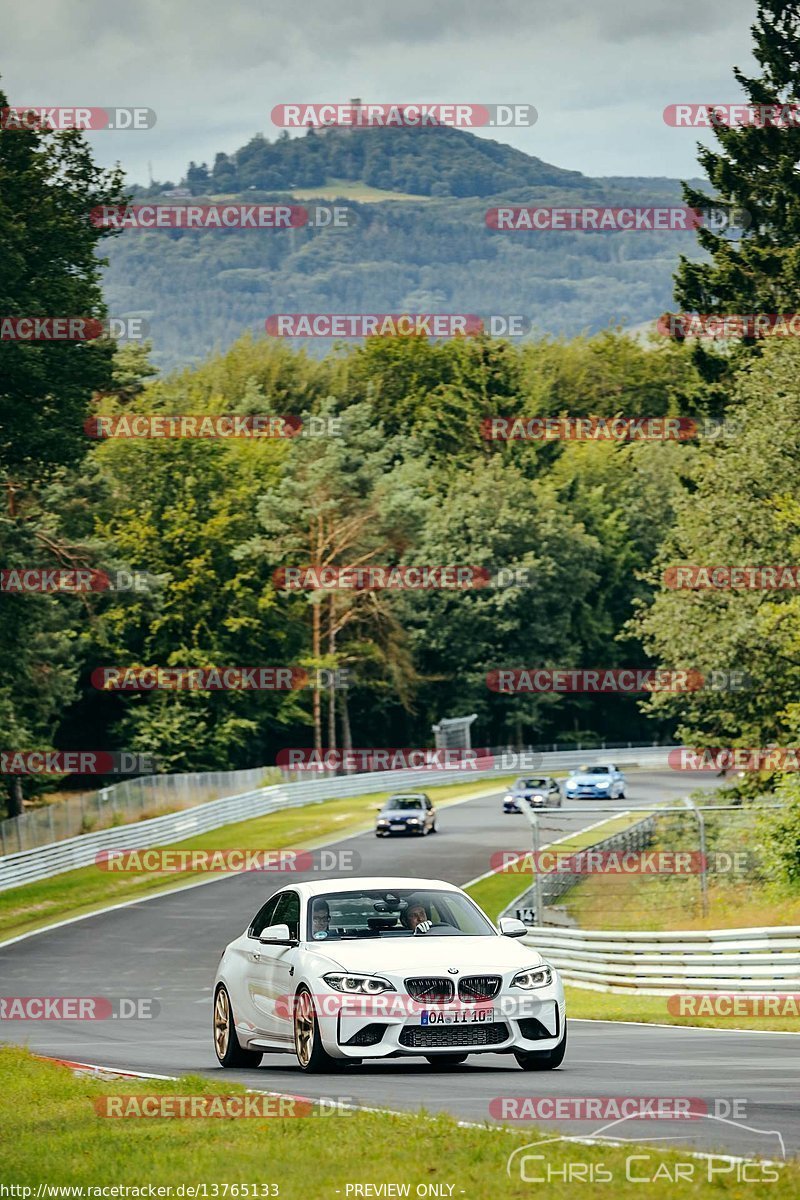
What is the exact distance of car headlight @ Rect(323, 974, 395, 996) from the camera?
1296cm

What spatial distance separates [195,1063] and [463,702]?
83.7 metres

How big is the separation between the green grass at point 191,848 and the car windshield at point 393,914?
26731mm

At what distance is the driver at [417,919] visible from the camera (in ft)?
46.2

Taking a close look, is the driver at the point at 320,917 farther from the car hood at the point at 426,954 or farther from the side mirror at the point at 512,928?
the side mirror at the point at 512,928

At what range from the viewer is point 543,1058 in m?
13.4

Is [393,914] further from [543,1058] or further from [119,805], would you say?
[119,805]

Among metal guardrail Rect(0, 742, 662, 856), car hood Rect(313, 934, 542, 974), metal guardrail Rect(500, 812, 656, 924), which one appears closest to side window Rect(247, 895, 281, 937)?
car hood Rect(313, 934, 542, 974)

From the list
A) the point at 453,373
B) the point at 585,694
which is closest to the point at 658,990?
the point at 585,694

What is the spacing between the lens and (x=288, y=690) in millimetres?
89875

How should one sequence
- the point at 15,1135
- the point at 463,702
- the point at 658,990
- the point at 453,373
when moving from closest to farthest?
the point at 15,1135, the point at 658,990, the point at 463,702, the point at 453,373

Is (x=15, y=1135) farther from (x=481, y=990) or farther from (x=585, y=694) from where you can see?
(x=585, y=694)

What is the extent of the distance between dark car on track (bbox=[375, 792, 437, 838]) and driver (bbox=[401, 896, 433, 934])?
42.2 meters

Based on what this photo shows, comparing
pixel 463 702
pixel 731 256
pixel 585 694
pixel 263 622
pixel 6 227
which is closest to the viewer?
pixel 6 227

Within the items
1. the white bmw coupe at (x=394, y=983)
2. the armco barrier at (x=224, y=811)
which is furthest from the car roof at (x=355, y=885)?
the armco barrier at (x=224, y=811)
